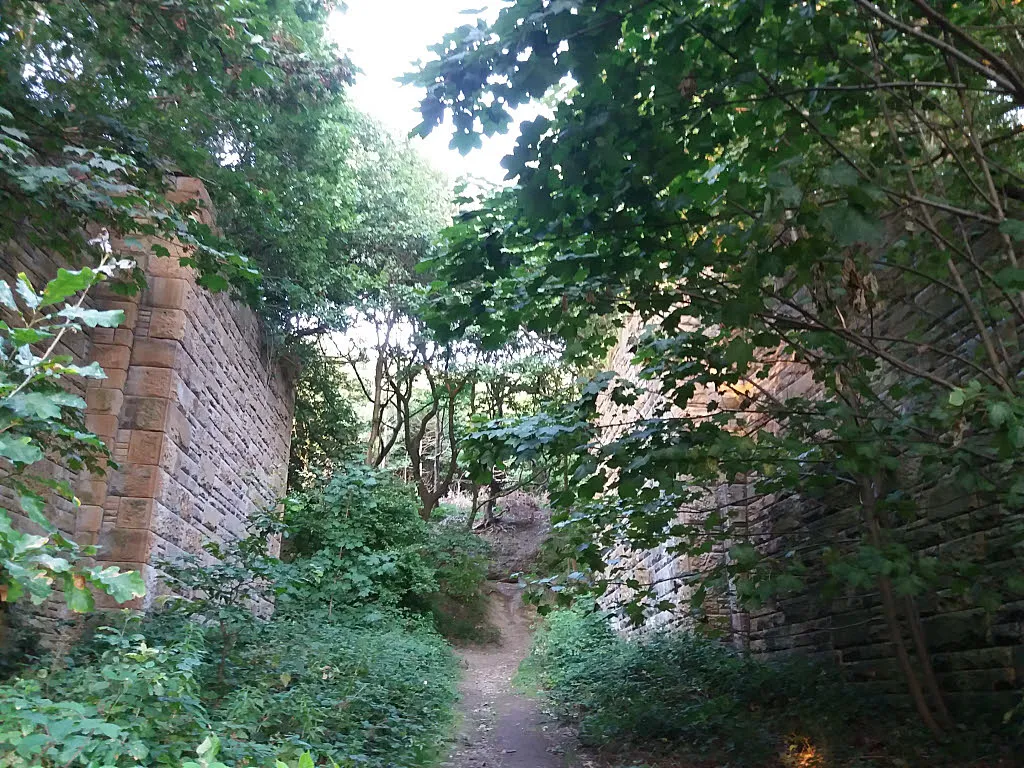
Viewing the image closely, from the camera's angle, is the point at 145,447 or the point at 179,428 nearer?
the point at 145,447

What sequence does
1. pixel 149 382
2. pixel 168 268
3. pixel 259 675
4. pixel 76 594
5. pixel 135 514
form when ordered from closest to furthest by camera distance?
pixel 76 594
pixel 259 675
pixel 135 514
pixel 149 382
pixel 168 268

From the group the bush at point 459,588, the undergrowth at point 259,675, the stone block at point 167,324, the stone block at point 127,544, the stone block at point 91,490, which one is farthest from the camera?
the bush at point 459,588

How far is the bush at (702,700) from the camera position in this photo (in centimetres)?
484

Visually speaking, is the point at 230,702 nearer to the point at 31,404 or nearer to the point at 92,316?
the point at 31,404

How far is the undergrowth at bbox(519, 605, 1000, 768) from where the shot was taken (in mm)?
4461

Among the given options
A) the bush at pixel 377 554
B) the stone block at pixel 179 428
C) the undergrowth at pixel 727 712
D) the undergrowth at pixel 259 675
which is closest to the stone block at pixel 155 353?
the stone block at pixel 179 428

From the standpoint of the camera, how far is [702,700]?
5.89 meters

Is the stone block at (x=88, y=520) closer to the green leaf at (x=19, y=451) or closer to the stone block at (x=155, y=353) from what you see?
the stone block at (x=155, y=353)

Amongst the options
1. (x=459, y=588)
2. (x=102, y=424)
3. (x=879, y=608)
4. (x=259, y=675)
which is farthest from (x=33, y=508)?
(x=459, y=588)

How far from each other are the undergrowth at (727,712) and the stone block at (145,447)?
4557 millimetres

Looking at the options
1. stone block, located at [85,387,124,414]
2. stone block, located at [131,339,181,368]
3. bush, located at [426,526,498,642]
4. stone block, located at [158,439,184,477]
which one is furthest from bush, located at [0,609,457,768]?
bush, located at [426,526,498,642]

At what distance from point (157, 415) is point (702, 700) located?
215 inches

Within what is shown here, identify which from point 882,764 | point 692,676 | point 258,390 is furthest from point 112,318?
point 258,390

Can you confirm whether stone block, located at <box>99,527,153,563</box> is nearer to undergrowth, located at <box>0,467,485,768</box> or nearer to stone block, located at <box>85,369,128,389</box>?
undergrowth, located at <box>0,467,485,768</box>
